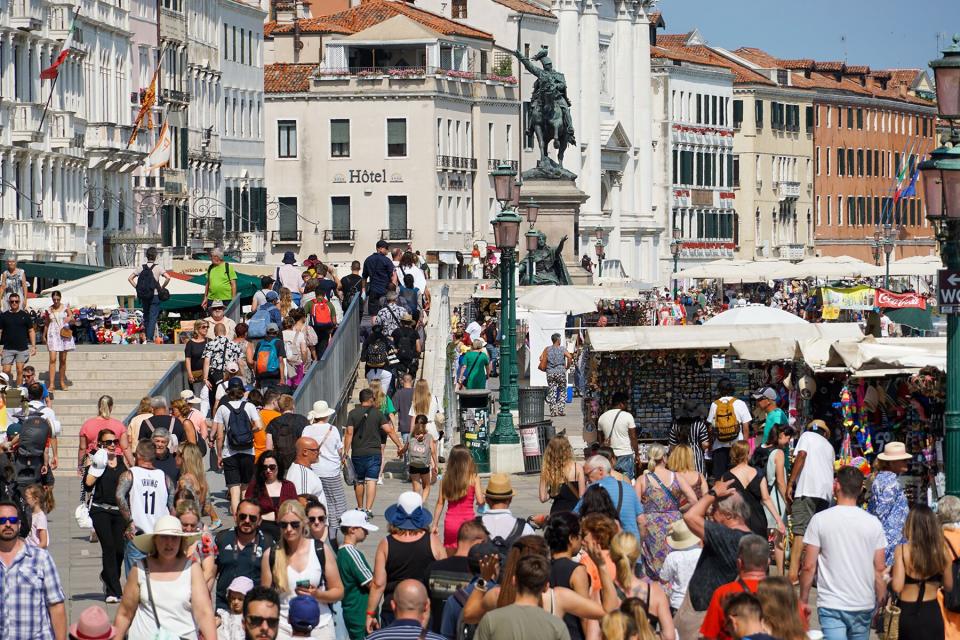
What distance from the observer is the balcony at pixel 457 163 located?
289ft

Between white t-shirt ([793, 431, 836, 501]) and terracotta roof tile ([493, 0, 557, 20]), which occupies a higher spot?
terracotta roof tile ([493, 0, 557, 20])

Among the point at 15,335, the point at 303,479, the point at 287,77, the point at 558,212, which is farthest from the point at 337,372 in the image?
the point at 287,77

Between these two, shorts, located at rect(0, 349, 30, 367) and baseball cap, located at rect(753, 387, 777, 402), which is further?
shorts, located at rect(0, 349, 30, 367)

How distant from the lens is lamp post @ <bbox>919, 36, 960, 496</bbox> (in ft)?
53.6

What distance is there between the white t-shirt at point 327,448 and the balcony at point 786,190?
10786 cm

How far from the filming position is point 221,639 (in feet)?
41.0

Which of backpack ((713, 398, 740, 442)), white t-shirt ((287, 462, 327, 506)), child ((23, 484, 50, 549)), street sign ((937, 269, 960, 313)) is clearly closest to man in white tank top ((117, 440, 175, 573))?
A: child ((23, 484, 50, 549))

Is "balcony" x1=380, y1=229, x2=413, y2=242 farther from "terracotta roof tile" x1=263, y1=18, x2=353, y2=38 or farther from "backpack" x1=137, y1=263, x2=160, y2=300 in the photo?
"backpack" x1=137, y1=263, x2=160, y2=300

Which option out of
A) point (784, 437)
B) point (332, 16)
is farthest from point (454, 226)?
point (784, 437)

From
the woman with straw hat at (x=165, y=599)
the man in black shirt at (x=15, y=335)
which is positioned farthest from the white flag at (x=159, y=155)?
the woman with straw hat at (x=165, y=599)

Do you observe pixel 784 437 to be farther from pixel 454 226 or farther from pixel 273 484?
pixel 454 226

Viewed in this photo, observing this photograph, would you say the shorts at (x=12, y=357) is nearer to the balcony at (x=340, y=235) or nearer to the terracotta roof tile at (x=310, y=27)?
the balcony at (x=340, y=235)

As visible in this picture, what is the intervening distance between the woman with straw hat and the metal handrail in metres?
13.8

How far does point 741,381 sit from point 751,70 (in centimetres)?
10103
